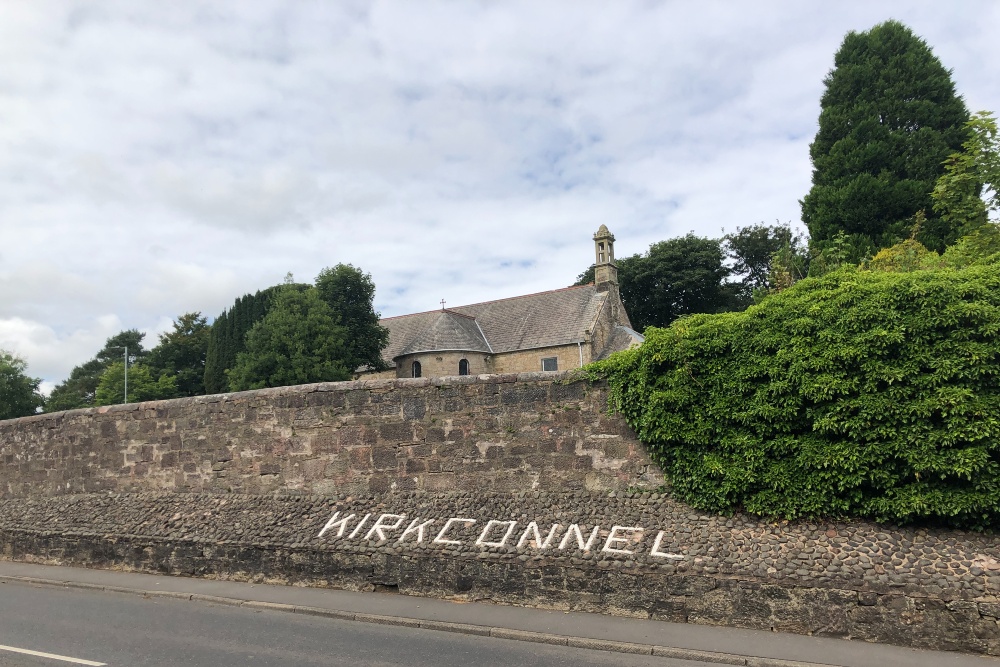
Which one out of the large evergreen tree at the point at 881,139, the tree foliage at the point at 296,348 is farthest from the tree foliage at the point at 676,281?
the tree foliage at the point at 296,348

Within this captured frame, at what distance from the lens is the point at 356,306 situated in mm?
35531

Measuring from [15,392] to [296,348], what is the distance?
137 ft

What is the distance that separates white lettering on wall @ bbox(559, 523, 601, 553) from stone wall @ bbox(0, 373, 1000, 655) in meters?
0.04

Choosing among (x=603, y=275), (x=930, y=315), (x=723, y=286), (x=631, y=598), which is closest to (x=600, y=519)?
(x=631, y=598)

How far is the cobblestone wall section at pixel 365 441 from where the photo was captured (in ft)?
29.3

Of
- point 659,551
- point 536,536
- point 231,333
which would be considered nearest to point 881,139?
point 659,551

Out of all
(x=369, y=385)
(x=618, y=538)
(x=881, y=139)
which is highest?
(x=881, y=139)

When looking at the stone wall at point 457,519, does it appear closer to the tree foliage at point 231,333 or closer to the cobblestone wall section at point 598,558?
the cobblestone wall section at point 598,558

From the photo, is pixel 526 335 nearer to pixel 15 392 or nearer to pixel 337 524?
pixel 337 524

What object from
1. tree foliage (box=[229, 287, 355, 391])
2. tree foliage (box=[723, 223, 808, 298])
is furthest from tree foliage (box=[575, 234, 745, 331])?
tree foliage (box=[229, 287, 355, 391])

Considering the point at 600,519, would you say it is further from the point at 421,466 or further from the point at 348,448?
the point at 348,448

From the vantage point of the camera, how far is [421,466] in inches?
380

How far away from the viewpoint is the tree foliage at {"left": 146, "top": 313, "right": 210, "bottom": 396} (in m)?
55.5

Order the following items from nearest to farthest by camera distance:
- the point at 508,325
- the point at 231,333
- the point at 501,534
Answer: the point at 501,534
the point at 508,325
the point at 231,333
